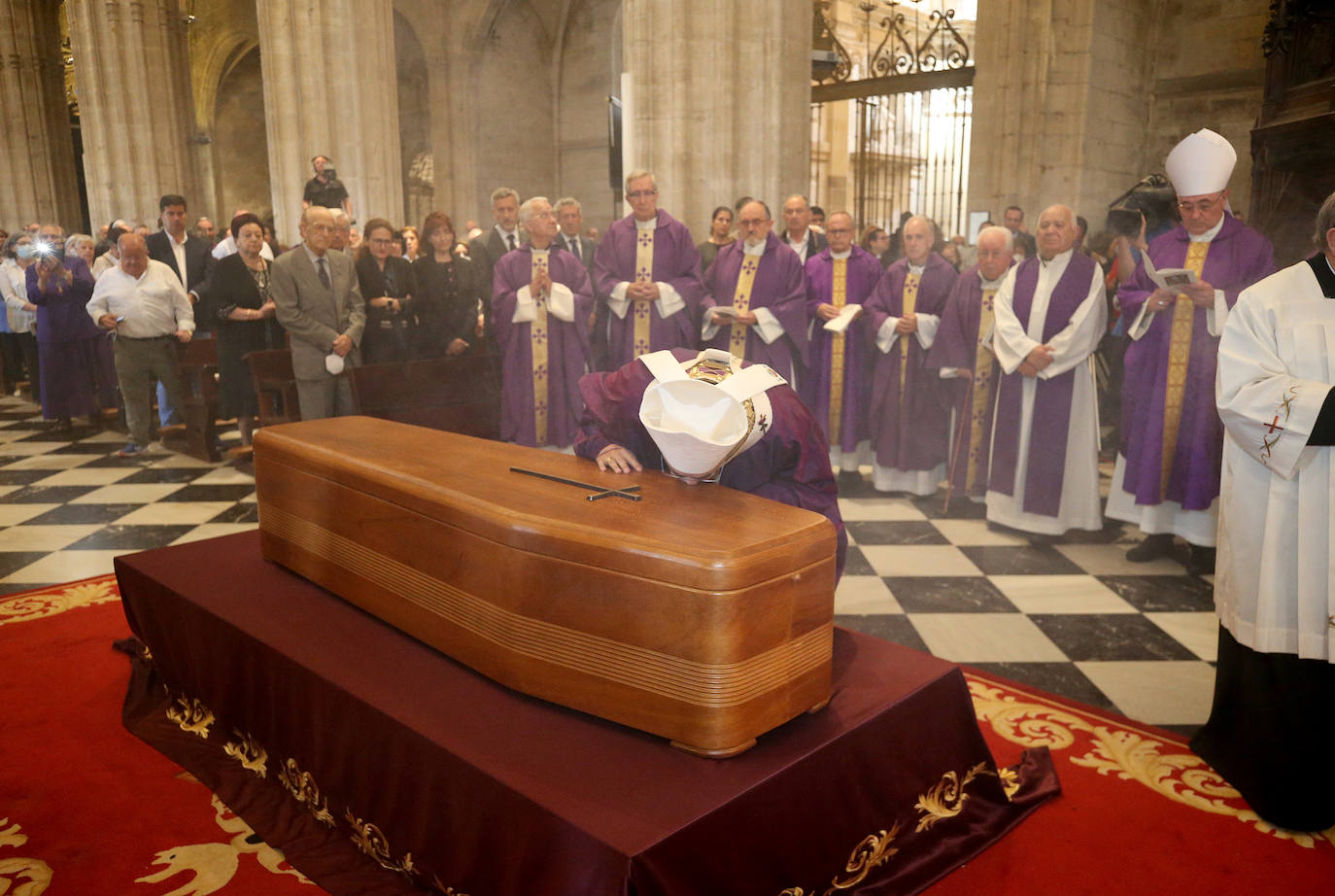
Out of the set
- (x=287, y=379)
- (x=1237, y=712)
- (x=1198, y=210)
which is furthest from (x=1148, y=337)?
(x=287, y=379)

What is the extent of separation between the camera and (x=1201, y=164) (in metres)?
4.45

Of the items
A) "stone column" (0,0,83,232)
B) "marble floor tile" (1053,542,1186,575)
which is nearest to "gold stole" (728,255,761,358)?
"marble floor tile" (1053,542,1186,575)

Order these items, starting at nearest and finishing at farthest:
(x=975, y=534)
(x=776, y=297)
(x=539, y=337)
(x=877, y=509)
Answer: (x=975, y=534), (x=877, y=509), (x=776, y=297), (x=539, y=337)

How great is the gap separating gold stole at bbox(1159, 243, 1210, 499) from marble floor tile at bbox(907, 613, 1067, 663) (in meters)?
1.53

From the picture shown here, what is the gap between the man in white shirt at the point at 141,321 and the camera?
723 cm

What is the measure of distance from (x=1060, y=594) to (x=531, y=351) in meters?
3.69

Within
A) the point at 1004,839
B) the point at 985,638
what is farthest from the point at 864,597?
the point at 1004,839

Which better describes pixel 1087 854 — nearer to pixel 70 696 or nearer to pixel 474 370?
pixel 70 696

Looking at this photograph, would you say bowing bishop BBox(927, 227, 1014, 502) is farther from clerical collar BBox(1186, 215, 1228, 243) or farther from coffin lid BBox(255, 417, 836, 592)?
coffin lid BBox(255, 417, 836, 592)

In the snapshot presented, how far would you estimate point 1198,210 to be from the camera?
467cm

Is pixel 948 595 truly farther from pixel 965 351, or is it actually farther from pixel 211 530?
pixel 211 530

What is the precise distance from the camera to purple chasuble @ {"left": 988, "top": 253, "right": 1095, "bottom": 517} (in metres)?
5.28

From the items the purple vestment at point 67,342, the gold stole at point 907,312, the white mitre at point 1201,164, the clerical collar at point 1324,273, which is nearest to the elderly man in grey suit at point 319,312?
the gold stole at point 907,312

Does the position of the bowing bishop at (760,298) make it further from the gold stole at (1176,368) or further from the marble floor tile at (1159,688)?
the marble floor tile at (1159,688)
